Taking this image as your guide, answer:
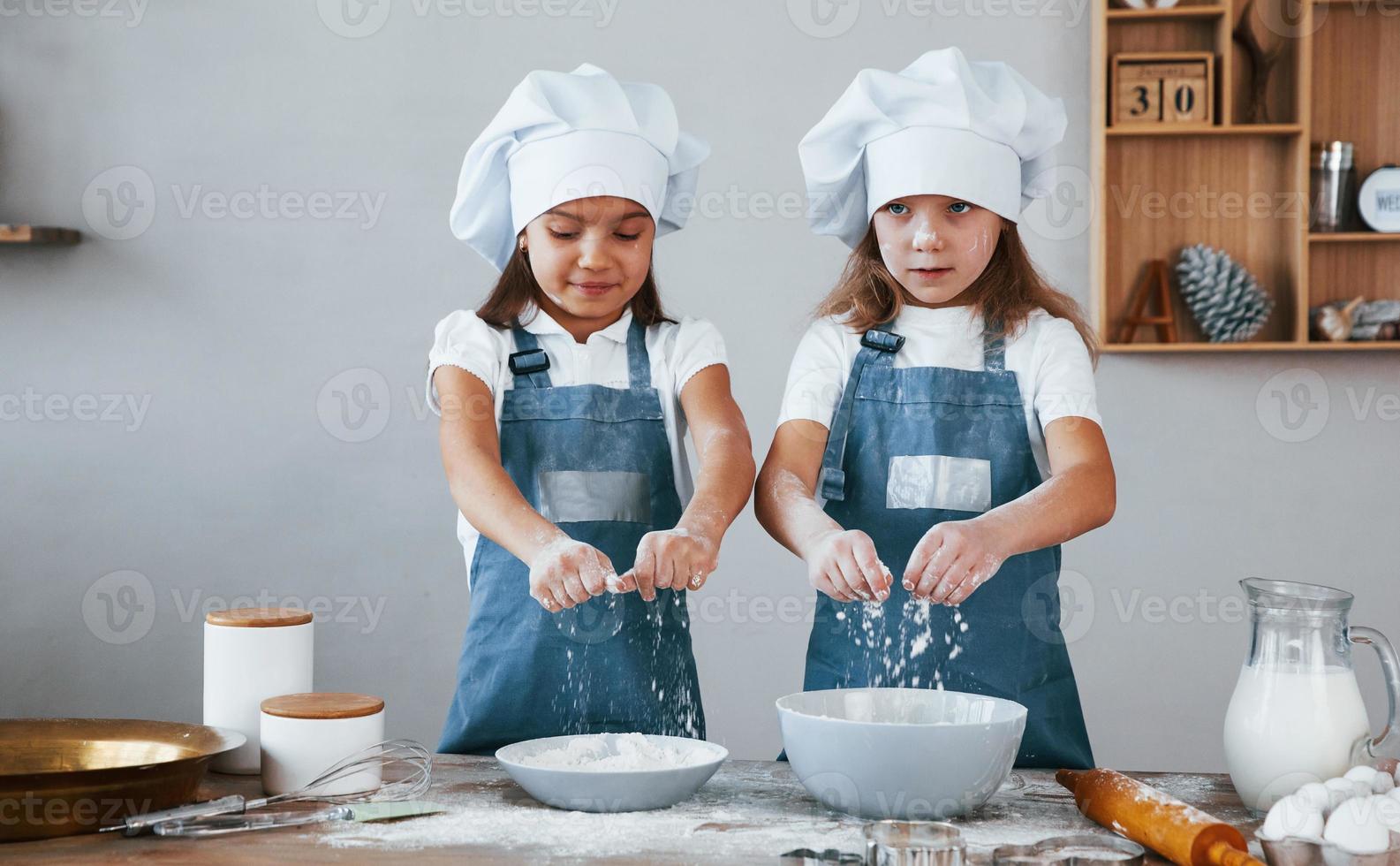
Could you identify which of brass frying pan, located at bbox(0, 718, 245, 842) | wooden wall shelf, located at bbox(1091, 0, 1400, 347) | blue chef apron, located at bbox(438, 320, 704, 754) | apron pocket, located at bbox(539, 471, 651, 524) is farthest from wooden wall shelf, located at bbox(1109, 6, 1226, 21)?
brass frying pan, located at bbox(0, 718, 245, 842)

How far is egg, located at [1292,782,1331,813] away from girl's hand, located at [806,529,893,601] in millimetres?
344

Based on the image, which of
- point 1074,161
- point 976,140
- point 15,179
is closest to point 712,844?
point 976,140

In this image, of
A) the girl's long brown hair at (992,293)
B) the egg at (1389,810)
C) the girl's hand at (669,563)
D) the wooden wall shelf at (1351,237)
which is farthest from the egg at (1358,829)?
the wooden wall shelf at (1351,237)

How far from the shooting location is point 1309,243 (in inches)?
89.0

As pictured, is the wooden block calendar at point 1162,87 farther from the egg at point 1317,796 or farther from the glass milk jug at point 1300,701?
the egg at point 1317,796

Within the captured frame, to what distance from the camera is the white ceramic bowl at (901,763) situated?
2.92 ft

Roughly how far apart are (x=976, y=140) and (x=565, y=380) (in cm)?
52

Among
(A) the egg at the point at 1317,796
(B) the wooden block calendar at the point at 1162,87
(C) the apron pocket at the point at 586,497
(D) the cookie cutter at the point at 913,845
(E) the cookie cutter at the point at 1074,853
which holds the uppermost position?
(B) the wooden block calendar at the point at 1162,87

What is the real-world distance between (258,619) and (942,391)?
758 mm

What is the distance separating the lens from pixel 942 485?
1.37 metres

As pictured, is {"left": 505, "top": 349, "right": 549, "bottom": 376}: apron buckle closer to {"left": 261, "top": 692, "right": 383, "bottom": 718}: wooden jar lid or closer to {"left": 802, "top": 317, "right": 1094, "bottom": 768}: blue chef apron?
{"left": 802, "top": 317, "right": 1094, "bottom": 768}: blue chef apron

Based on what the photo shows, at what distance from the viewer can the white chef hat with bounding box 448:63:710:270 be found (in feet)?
4.30

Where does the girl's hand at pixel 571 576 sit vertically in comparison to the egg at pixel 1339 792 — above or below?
above

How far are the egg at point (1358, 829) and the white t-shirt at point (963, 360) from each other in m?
0.61
